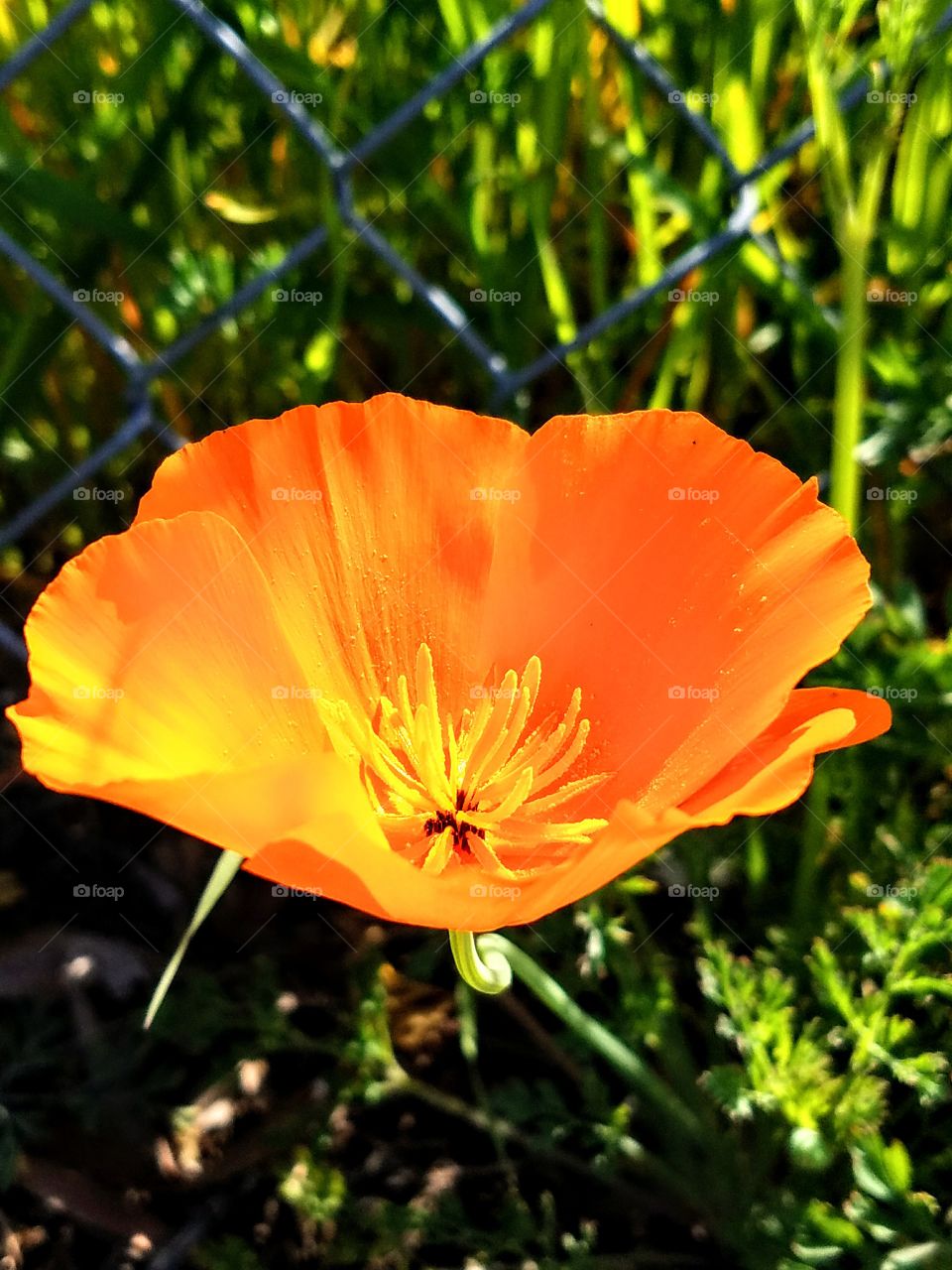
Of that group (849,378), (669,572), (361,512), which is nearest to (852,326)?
(849,378)

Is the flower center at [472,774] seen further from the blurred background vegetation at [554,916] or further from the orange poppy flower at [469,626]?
the blurred background vegetation at [554,916]

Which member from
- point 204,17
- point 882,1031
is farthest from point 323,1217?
point 204,17

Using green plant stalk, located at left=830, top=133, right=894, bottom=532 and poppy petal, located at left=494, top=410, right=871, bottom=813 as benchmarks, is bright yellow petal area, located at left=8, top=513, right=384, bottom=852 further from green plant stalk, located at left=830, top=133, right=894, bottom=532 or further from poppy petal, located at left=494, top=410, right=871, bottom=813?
green plant stalk, located at left=830, top=133, right=894, bottom=532

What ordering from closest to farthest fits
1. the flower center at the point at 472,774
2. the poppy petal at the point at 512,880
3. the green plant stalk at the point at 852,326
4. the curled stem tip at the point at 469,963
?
the poppy petal at the point at 512,880 → the curled stem tip at the point at 469,963 → the flower center at the point at 472,774 → the green plant stalk at the point at 852,326

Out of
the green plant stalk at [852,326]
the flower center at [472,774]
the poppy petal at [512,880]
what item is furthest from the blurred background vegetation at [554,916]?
the poppy petal at [512,880]

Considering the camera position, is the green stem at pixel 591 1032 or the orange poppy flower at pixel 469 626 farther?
the green stem at pixel 591 1032

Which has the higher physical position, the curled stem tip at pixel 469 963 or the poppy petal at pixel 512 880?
the poppy petal at pixel 512 880

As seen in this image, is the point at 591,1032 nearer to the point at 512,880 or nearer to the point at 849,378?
the point at 512,880

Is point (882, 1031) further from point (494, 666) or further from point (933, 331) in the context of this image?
point (933, 331)
